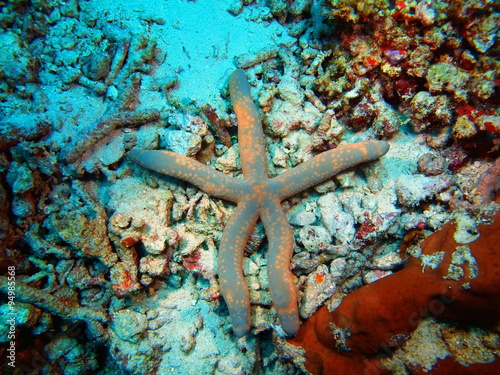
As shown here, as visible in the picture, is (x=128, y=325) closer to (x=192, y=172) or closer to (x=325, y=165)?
(x=192, y=172)

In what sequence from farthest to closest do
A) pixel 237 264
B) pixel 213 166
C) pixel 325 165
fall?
pixel 213 166 < pixel 325 165 < pixel 237 264

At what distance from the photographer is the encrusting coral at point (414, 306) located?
2.46m

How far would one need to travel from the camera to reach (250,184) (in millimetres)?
3777

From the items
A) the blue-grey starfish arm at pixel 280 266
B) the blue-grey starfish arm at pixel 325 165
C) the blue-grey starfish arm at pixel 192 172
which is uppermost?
the blue-grey starfish arm at pixel 192 172

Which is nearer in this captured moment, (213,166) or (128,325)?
(128,325)

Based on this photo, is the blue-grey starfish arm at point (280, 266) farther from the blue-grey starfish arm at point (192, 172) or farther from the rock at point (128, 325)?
the rock at point (128, 325)

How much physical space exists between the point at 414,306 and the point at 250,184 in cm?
230

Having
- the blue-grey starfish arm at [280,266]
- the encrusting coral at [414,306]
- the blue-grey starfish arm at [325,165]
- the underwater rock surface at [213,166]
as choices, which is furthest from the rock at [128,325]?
the blue-grey starfish arm at [325,165]

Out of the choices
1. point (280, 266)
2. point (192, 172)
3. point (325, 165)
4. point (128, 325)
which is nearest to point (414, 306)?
point (280, 266)

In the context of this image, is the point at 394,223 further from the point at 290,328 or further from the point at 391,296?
the point at 290,328

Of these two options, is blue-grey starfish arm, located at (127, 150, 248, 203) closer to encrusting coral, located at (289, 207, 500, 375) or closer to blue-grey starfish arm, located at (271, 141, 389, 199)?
blue-grey starfish arm, located at (271, 141, 389, 199)

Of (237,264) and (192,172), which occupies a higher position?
(192,172)

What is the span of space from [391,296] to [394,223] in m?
0.99

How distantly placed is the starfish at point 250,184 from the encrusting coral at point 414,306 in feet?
1.76
